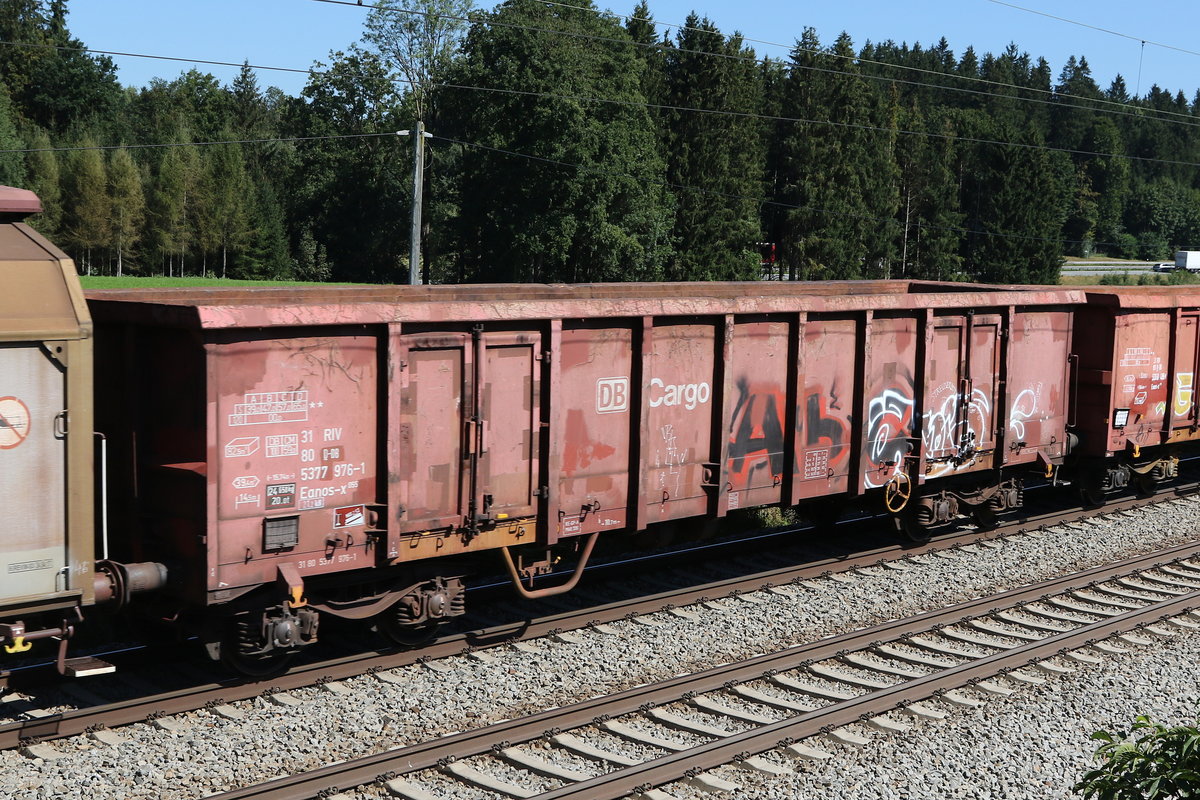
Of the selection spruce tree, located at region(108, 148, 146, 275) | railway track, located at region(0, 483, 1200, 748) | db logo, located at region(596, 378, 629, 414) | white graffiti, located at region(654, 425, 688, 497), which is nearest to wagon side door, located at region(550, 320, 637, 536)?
db logo, located at region(596, 378, 629, 414)

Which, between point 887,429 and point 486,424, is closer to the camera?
point 486,424

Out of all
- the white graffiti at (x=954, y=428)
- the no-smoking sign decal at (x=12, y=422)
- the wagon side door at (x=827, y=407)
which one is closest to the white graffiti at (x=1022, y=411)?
the white graffiti at (x=954, y=428)

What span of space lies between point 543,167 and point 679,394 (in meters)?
43.2

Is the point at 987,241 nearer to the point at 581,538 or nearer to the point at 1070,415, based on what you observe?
the point at 1070,415

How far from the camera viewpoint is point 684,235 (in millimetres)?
62000

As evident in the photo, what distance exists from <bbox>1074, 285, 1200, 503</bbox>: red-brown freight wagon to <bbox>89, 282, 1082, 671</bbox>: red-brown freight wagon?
290cm

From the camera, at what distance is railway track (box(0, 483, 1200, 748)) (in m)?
8.81

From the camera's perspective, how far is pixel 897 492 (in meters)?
13.9

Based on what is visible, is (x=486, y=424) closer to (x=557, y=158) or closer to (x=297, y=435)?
(x=297, y=435)

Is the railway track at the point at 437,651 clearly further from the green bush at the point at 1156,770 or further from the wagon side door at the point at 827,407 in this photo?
the green bush at the point at 1156,770

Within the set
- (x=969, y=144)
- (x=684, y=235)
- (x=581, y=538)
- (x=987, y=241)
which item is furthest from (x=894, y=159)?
(x=581, y=538)

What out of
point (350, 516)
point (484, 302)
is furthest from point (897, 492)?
point (350, 516)

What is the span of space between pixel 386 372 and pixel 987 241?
7251cm

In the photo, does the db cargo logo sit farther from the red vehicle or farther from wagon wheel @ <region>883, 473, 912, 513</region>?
wagon wheel @ <region>883, 473, 912, 513</region>
